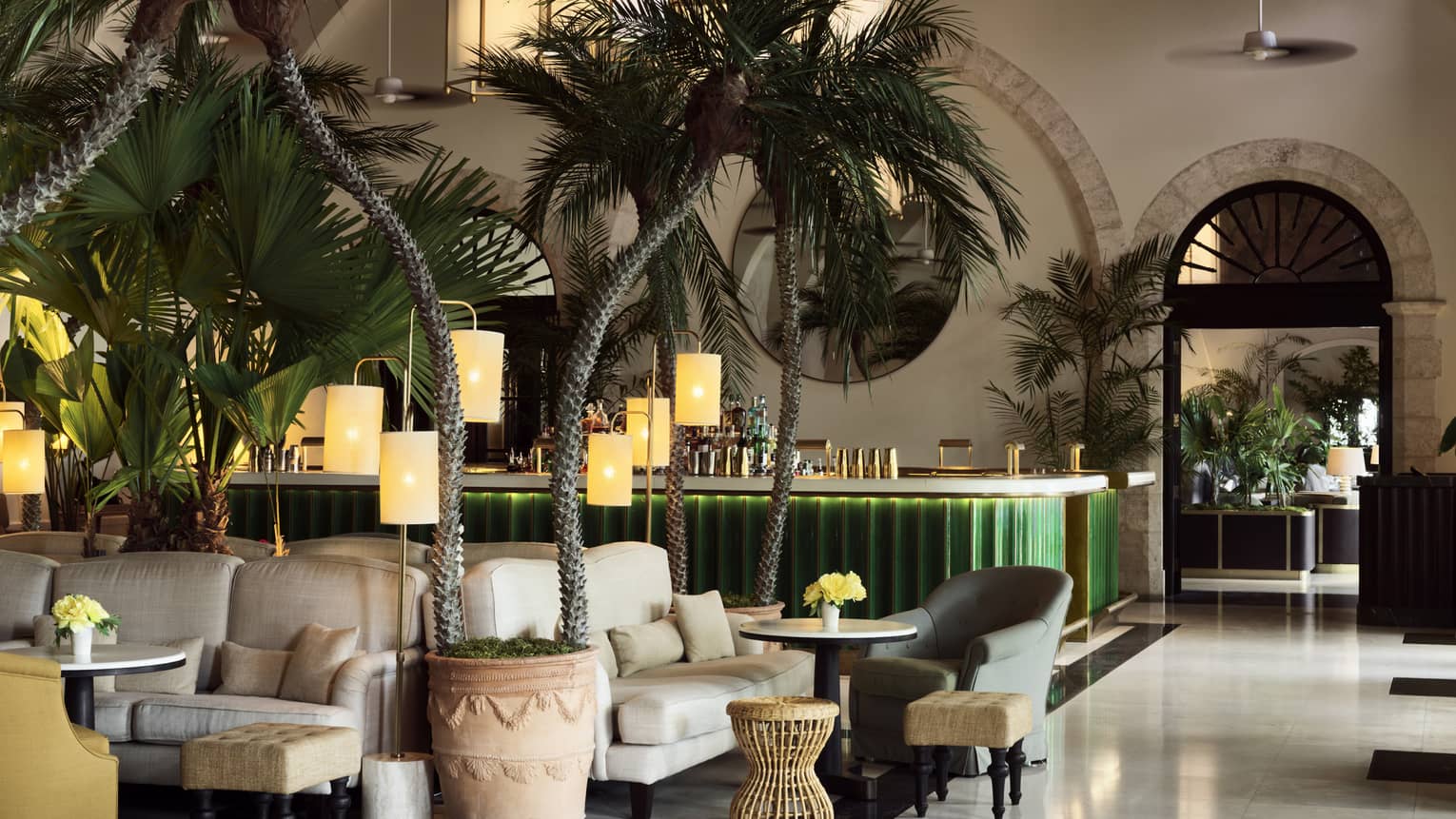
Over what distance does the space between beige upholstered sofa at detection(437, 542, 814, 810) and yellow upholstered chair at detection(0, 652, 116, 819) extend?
1.42 metres

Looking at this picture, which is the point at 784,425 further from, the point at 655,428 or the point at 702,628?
the point at 702,628

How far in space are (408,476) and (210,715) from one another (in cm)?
118

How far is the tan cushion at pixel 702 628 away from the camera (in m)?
7.00

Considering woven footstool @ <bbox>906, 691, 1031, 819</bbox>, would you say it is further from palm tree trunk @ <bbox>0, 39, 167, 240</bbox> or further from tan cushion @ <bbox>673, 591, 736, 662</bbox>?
palm tree trunk @ <bbox>0, 39, 167, 240</bbox>

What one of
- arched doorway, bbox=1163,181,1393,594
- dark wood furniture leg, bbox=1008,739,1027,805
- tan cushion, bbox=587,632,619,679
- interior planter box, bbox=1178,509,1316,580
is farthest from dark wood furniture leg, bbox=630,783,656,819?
interior planter box, bbox=1178,509,1316,580

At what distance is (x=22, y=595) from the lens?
21.0 feet

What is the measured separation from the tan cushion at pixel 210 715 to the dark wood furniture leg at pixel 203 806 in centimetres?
45

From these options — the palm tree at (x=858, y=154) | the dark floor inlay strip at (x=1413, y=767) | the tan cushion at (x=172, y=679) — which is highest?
the palm tree at (x=858, y=154)

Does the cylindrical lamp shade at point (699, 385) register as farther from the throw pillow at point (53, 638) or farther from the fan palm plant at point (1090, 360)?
the fan palm plant at point (1090, 360)

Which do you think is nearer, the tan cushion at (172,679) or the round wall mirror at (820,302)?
the tan cushion at (172,679)

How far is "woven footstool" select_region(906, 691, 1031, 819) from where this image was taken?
5.77 metres

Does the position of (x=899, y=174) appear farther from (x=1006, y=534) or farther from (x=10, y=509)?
(x=10, y=509)

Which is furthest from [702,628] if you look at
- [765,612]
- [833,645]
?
[833,645]

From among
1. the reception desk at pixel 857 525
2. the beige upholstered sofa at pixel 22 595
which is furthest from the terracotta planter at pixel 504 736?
the reception desk at pixel 857 525
